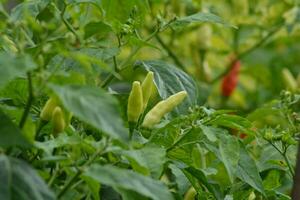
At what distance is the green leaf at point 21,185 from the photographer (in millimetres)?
963

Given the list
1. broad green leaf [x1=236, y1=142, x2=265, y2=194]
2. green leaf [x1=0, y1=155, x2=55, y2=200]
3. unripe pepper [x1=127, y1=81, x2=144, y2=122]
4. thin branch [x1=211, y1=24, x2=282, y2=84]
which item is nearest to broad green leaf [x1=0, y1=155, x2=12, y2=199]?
green leaf [x1=0, y1=155, x2=55, y2=200]

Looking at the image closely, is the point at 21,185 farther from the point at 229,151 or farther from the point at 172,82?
the point at 172,82

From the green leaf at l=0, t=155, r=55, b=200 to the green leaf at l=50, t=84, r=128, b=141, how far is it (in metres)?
0.09

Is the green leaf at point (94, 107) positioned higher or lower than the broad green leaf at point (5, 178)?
higher

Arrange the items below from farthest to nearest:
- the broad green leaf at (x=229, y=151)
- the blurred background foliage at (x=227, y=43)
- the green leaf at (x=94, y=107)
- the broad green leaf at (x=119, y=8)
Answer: the blurred background foliage at (x=227, y=43) → the broad green leaf at (x=119, y=8) → the broad green leaf at (x=229, y=151) → the green leaf at (x=94, y=107)

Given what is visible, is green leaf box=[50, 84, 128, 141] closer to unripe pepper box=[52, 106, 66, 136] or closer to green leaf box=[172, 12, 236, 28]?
unripe pepper box=[52, 106, 66, 136]

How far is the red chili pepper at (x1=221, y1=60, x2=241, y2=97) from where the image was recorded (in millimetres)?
2889

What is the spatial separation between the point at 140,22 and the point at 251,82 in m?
2.04

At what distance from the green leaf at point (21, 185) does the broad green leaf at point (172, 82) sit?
0.45 metres

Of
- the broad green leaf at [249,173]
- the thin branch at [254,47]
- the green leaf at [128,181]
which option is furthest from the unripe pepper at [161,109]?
the thin branch at [254,47]

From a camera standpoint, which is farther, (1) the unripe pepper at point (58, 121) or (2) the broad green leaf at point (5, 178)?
(1) the unripe pepper at point (58, 121)

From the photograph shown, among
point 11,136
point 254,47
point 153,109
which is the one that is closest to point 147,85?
point 153,109

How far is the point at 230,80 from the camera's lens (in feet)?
9.53

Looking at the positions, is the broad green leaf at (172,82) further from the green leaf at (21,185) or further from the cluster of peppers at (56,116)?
the green leaf at (21,185)
